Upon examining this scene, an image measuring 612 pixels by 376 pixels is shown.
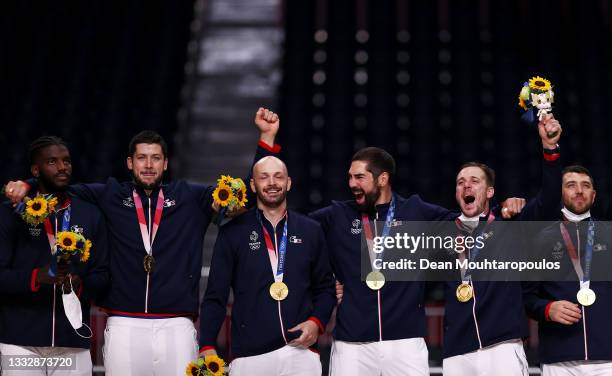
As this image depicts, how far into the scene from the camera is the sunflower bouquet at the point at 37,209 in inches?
209

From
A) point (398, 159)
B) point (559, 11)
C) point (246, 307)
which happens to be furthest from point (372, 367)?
point (559, 11)

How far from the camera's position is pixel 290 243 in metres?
5.54

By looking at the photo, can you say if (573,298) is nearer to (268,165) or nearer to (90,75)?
(268,165)

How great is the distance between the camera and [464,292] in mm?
5590

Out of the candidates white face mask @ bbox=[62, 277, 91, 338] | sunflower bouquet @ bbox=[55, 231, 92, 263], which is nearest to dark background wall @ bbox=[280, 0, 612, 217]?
white face mask @ bbox=[62, 277, 91, 338]

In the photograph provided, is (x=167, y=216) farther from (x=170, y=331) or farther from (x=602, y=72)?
(x=602, y=72)

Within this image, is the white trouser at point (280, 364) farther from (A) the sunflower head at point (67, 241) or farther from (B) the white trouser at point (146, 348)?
(A) the sunflower head at point (67, 241)

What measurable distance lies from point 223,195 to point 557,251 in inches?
78.4

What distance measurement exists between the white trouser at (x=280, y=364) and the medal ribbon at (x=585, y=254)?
1.62 metres

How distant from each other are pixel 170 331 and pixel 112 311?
14.1 inches

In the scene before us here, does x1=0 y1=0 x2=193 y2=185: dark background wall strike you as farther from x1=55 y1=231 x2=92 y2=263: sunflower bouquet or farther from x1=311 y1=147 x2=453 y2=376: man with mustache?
x1=311 y1=147 x2=453 y2=376: man with mustache

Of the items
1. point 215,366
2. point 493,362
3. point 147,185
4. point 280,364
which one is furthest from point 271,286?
point 493,362

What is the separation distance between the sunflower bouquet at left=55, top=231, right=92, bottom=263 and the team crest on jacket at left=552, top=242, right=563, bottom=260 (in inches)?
106

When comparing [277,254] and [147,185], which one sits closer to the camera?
[277,254]
